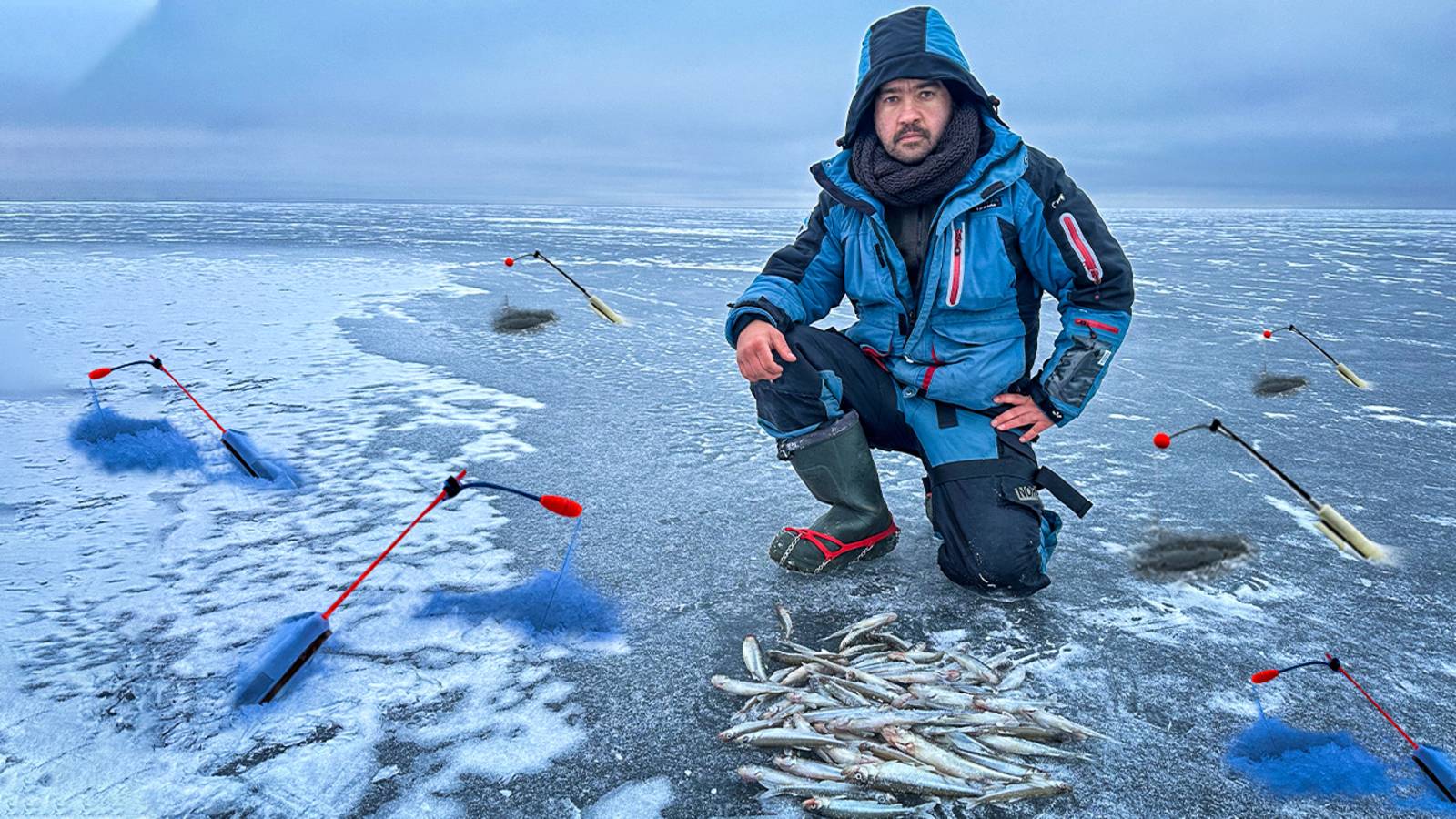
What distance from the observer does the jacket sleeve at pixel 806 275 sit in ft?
10.4

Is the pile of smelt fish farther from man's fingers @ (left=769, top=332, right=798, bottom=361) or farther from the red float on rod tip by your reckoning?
man's fingers @ (left=769, top=332, right=798, bottom=361)

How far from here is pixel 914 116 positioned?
2.92 meters

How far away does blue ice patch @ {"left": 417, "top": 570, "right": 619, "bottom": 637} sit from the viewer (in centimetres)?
260

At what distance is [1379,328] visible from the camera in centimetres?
873

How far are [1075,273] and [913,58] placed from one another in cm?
96

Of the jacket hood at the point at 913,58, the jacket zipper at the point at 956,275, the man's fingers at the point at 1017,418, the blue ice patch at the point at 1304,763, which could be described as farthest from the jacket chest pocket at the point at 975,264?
the blue ice patch at the point at 1304,763

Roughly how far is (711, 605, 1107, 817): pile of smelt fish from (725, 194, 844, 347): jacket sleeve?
1.31 m

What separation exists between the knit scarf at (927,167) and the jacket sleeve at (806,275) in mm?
261

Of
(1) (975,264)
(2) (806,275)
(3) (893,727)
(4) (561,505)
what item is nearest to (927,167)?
(1) (975,264)

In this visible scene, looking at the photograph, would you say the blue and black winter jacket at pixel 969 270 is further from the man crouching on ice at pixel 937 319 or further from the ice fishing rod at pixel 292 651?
the ice fishing rod at pixel 292 651

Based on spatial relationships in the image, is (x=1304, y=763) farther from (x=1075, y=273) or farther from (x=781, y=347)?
(x=781, y=347)

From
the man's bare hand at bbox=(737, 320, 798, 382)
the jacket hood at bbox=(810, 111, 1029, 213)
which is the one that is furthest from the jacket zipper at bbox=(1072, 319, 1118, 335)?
the man's bare hand at bbox=(737, 320, 798, 382)

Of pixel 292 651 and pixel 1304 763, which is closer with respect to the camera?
pixel 1304 763

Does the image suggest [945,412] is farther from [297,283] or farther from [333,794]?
[297,283]
